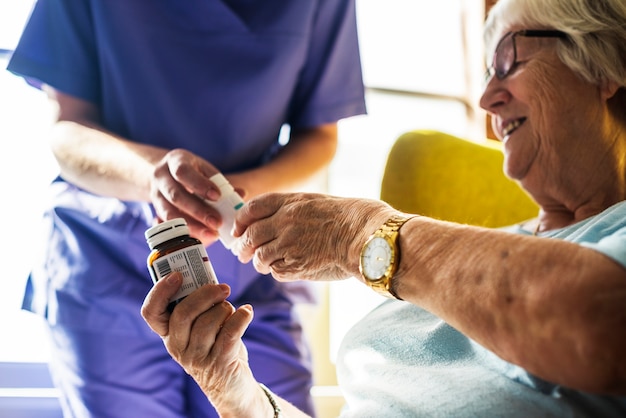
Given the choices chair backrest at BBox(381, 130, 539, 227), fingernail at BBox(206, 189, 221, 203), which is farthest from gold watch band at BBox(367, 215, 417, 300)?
chair backrest at BBox(381, 130, 539, 227)

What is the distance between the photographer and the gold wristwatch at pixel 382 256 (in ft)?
2.01

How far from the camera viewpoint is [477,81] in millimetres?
2094

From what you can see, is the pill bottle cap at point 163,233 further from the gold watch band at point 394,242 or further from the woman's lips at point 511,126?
the woman's lips at point 511,126

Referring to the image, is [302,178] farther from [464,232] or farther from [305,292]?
[464,232]

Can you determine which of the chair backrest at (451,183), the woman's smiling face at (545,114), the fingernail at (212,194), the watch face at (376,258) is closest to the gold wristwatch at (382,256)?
the watch face at (376,258)

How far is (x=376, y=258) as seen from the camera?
629 mm

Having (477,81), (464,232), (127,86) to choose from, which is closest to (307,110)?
(127,86)

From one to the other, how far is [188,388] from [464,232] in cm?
72

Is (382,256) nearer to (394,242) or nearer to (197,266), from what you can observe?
(394,242)

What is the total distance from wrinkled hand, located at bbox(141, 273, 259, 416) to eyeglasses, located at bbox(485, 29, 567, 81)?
2.10 ft

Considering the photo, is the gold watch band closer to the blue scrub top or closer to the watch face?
the watch face

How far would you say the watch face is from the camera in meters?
0.62

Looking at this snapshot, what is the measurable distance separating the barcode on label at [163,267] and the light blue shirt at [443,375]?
31 centimetres

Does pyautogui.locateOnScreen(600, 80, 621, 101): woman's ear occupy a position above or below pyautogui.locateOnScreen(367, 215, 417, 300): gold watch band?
above
